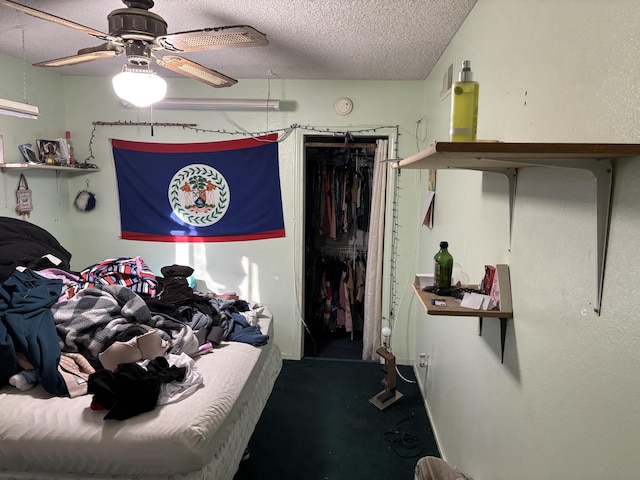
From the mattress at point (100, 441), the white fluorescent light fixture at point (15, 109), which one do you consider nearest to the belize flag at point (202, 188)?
the white fluorescent light fixture at point (15, 109)

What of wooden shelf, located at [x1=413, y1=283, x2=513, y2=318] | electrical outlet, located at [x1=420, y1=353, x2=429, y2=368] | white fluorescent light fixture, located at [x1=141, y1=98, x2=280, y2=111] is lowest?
electrical outlet, located at [x1=420, y1=353, x2=429, y2=368]

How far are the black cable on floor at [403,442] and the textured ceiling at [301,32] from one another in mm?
2473

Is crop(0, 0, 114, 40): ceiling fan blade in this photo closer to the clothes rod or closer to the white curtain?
the clothes rod

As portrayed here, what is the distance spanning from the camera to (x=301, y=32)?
2439 millimetres

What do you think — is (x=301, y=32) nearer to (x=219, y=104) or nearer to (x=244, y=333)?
(x=219, y=104)

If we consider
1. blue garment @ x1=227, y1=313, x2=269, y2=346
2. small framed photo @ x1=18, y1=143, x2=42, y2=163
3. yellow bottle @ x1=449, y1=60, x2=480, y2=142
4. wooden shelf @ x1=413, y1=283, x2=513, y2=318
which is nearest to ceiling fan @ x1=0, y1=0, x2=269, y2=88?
yellow bottle @ x1=449, y1=60, x2=480, y2=142

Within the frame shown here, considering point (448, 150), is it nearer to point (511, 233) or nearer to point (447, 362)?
point (511, 233)

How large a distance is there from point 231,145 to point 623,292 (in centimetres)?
323

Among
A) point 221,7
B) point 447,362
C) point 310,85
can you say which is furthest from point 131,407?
point 310,85

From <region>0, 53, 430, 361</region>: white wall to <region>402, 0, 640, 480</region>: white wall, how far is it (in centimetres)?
152

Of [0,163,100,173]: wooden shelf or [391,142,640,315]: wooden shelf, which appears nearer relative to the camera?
[391,142,640,315]: wooden shelf

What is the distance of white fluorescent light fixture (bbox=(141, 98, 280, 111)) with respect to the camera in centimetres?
347

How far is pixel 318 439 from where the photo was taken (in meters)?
2.64

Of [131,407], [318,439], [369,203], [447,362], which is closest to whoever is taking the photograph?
[131,407]
